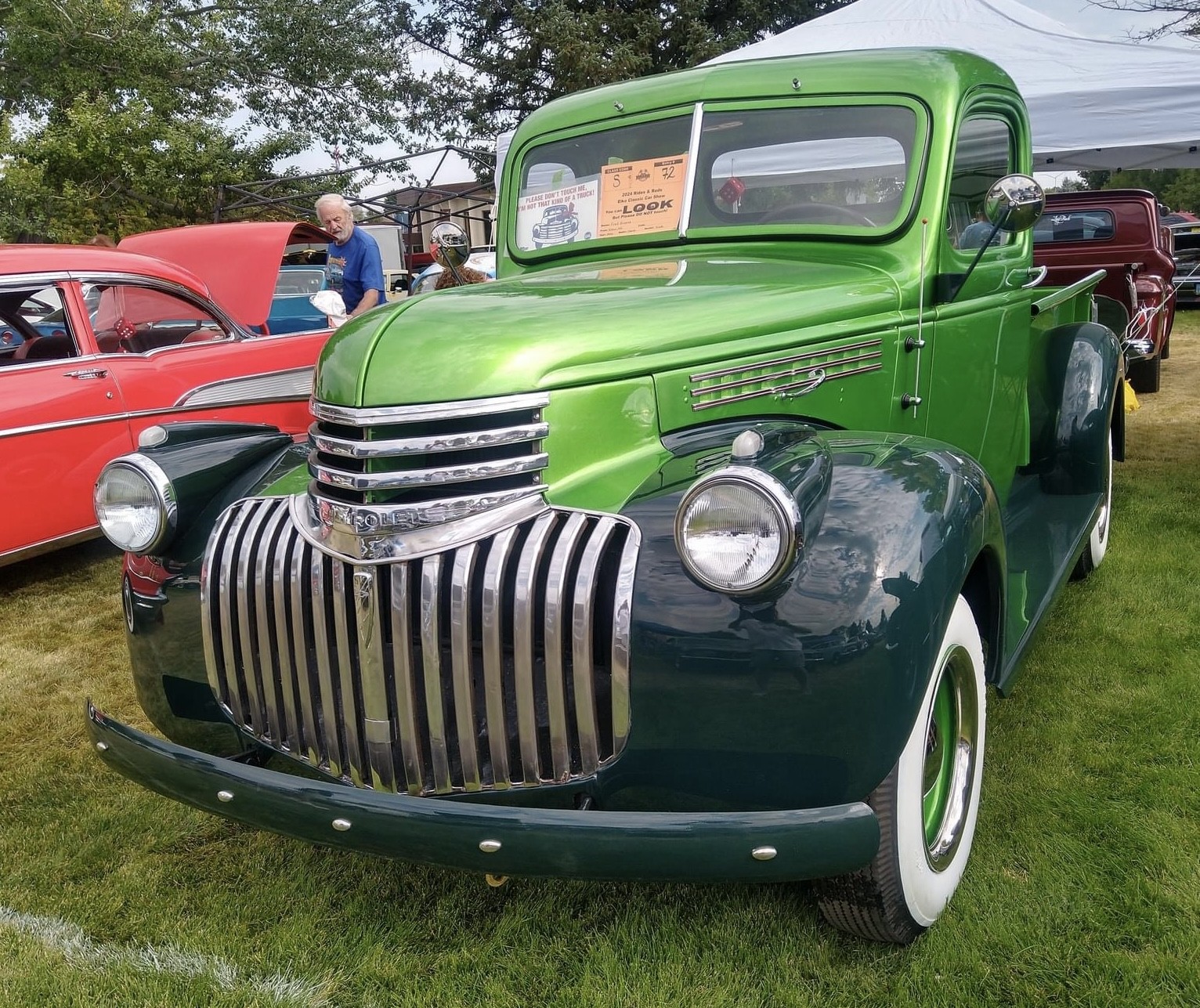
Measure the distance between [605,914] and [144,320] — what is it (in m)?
4.21

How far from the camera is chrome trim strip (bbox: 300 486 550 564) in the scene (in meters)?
1.78

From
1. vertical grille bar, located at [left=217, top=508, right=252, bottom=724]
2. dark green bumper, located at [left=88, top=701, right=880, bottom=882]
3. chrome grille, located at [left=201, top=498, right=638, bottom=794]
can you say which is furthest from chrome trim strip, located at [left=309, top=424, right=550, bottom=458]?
dark green bumper, located at [left=88, top=701, right=880, bottom=882]

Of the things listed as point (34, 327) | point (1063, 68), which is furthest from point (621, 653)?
point (1063, 68)

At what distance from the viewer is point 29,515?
14.3 ft

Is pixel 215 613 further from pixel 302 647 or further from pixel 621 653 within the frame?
pixel 621 653

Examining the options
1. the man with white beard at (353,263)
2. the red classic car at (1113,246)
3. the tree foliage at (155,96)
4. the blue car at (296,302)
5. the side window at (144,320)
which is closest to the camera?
the side window at (144,320)

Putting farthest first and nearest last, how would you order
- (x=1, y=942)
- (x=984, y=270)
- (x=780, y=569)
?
(x=984, y=270) → (x=1, y=942) → (x=780, y=569)

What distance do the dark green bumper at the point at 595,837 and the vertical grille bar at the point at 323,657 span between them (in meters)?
0.19

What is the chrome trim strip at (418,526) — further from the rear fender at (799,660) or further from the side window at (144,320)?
the side window at (144,320)

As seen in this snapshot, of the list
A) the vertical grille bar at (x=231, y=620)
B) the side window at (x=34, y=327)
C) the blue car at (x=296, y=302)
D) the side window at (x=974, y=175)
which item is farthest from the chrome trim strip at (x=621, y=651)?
the blue car at (x=296, y=302)

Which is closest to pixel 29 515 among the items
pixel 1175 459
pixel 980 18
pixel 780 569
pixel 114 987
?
pixel 114 987

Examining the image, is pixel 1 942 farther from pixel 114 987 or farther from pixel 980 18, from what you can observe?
pixel 980 18

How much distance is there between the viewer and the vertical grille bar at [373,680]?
1807 mm

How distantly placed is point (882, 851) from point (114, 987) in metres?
1.54
